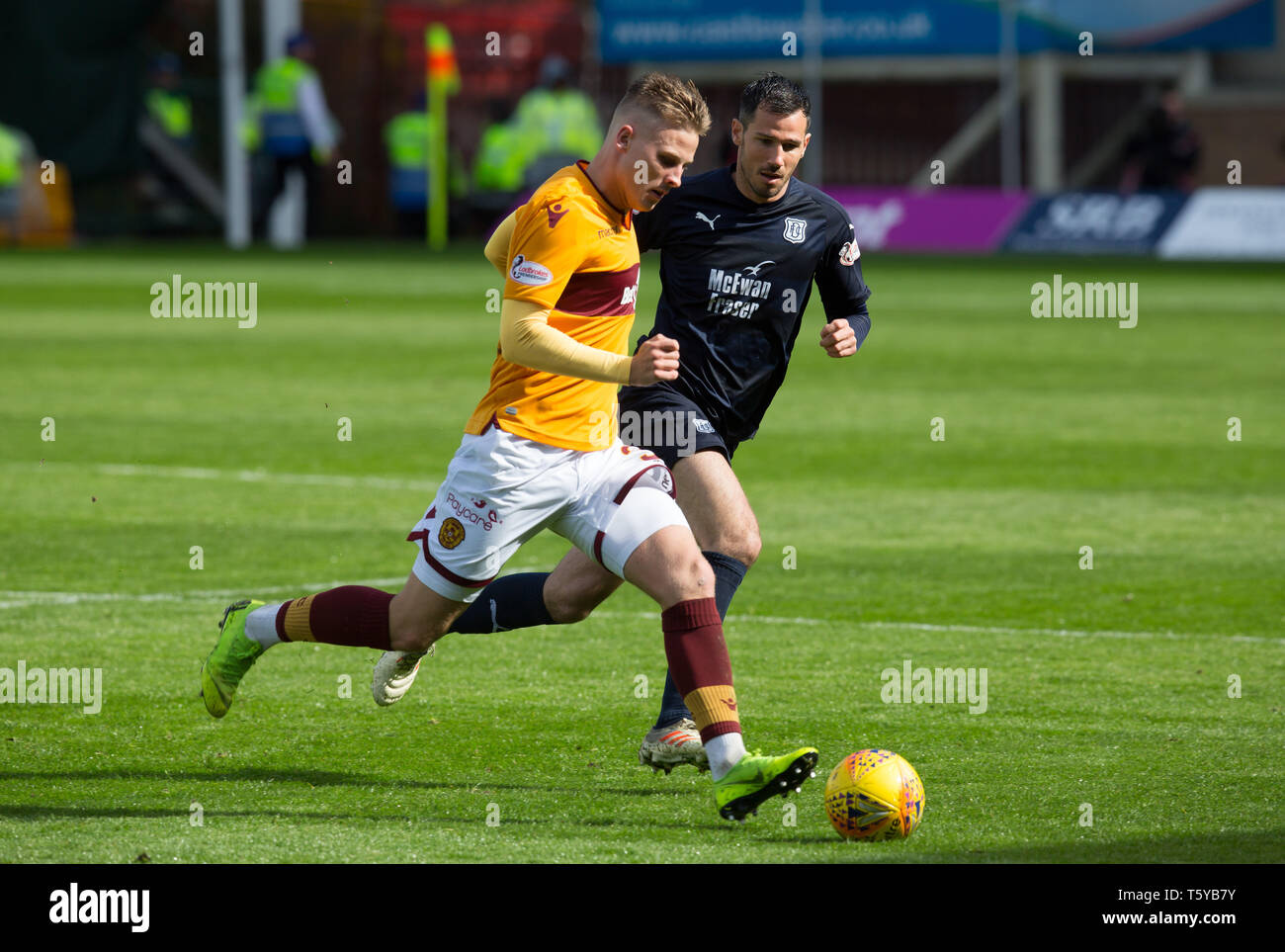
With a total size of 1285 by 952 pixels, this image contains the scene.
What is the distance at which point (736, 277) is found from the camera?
6.65 m

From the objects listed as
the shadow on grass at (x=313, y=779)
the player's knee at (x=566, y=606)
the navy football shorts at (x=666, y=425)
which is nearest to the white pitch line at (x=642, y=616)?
the navy football shorts at (x=666, y=425)

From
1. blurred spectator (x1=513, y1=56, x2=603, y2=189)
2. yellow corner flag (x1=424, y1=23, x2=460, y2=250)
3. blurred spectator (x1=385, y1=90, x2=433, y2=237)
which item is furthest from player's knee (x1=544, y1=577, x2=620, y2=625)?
blurred spectator (x1=385, y1=90, x2=433, y2=237)

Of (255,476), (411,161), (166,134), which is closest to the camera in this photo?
(255,476)

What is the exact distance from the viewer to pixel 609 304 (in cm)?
575

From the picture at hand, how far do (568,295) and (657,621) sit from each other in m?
3.00

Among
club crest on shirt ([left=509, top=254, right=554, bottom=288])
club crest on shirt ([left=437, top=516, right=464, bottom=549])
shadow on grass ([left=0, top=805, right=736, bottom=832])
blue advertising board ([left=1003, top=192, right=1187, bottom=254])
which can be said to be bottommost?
shadow on grass ([left=0, top=805, right=736, bottom=832])

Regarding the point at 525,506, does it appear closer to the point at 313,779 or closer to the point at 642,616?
the point at 313,779

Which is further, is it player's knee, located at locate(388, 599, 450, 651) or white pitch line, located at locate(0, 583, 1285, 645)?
white pitch line, located at locate(0, 583, 1285, 645)

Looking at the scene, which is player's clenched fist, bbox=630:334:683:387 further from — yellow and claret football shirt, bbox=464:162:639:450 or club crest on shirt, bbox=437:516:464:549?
club crest on shirt, bbox=437:516:464:549

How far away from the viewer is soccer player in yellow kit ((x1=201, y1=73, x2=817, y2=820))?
554cm

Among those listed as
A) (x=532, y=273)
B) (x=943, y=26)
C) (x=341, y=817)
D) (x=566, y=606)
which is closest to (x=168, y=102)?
(x=943, y=26)
